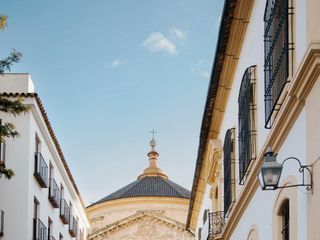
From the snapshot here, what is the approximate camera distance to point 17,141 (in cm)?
2725

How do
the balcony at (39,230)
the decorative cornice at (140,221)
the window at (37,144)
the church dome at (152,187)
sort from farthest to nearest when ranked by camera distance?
the church dome at (152,187), the decorative cornice at (140,221), the window at (37,144), the balcony at (39,230)

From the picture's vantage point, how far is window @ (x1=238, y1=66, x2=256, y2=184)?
51.2ft

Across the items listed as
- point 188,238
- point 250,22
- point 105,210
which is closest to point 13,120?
point 250,22

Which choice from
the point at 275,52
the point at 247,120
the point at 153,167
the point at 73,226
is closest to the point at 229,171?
the point at 247,120

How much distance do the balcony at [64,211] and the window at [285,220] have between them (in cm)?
2309

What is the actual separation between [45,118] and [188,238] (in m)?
38.2

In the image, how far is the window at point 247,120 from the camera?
1561 centimetres

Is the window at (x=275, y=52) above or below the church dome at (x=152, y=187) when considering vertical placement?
below

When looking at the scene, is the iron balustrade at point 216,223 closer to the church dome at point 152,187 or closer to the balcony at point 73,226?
the balcony at point 73,226

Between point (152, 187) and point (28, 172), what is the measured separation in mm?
54209

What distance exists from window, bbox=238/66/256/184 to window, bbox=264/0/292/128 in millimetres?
1883

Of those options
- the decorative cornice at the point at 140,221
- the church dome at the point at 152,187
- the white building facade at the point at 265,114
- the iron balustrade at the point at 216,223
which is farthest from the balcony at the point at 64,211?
the church dome at the point at 152,187

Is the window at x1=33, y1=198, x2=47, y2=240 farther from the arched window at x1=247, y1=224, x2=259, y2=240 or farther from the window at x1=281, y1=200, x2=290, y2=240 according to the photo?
the window at x1=281, y1=200, x2=290, y2=240

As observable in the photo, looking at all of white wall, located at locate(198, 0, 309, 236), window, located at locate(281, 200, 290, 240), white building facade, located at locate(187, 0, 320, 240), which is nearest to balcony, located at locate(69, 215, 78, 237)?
white building facade, located at locate(187, 0, 320, 240)
